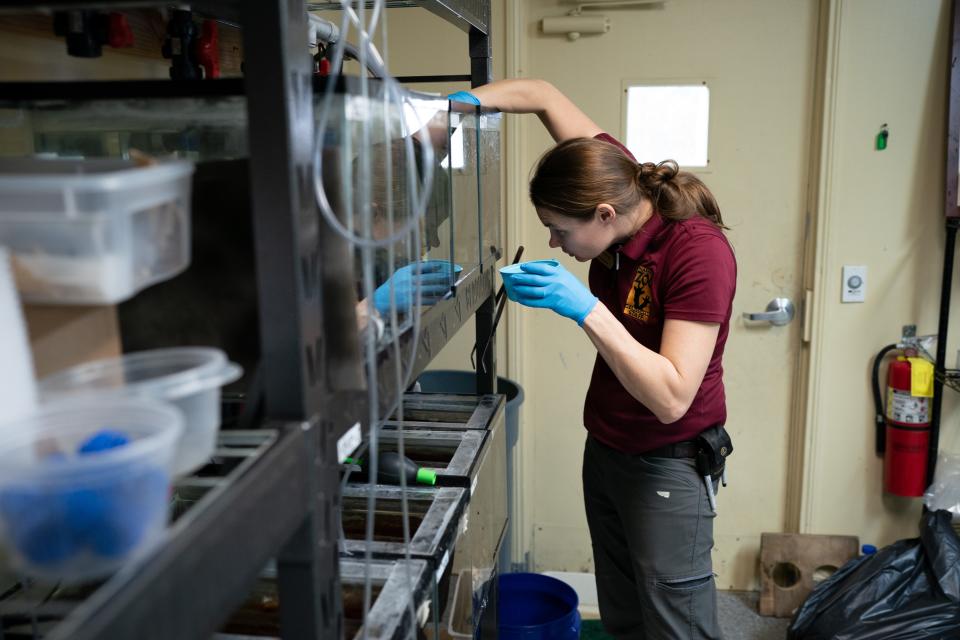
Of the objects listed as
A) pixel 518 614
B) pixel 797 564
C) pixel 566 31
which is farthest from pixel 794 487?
pixel 566 31

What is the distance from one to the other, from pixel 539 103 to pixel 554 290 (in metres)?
0.55

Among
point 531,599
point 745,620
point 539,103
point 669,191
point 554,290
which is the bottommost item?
point 745,620

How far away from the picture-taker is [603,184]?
62.9 inches

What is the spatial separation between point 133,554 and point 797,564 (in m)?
2.69

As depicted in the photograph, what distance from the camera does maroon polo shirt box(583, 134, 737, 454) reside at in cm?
156

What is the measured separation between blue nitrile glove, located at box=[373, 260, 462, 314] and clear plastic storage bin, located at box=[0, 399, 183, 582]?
0.37 meters

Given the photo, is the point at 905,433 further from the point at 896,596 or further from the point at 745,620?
the point at 745,620

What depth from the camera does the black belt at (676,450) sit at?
5.70 feet

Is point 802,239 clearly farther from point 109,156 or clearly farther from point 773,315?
point 109,156

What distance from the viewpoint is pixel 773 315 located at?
266cm

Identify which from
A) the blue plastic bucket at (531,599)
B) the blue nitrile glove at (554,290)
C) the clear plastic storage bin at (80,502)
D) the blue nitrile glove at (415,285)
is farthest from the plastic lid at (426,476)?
the blue plastic bucket at (531,599)

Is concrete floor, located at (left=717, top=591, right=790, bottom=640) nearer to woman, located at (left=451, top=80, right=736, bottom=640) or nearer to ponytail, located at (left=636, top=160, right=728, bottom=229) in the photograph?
woman, located at (left=451, top=80, right=736, bottom=640)

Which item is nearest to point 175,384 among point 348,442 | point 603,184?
point 348,442

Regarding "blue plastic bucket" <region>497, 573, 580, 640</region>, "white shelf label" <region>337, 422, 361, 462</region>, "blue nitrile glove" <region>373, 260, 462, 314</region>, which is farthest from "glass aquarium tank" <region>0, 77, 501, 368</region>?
"blue plastic bucket" <region>497, 573, 580, 640</region>
